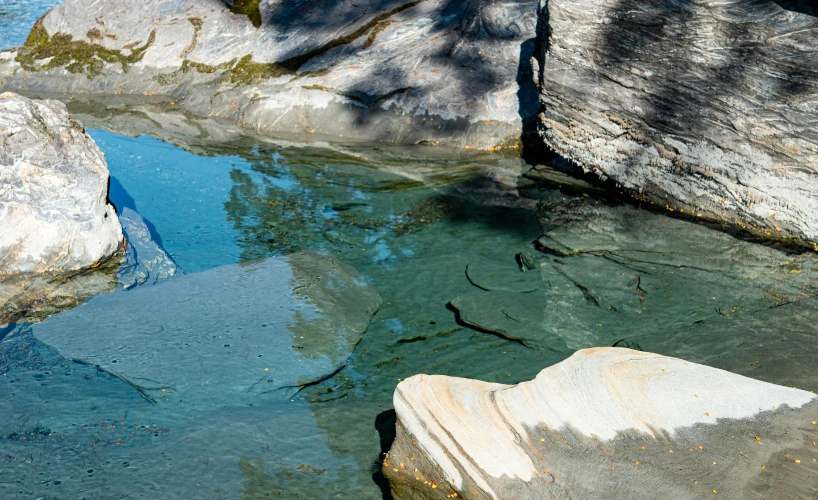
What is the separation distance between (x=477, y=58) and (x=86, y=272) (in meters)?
5.08

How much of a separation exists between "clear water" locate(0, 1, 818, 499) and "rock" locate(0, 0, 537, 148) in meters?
1.00

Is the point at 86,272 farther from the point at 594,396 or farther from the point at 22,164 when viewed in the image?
the point at 594,396

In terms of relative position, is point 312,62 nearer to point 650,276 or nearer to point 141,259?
point 141,259

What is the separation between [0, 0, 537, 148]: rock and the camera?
799cm

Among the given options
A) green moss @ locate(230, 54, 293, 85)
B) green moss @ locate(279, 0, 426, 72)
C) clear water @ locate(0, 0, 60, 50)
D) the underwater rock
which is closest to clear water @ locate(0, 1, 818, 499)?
the underwater rock

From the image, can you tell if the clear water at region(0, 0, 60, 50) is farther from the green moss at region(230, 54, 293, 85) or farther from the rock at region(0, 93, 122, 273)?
the rock at region(0, 93, 122, 273)

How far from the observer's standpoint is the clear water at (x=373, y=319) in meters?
3.11

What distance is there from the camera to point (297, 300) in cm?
453

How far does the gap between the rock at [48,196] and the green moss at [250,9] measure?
488 centimetres

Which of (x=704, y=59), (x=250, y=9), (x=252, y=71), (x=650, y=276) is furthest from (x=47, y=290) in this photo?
(x=250, y=9)

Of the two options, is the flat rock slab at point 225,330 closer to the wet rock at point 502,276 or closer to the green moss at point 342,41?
the wet rock at point 502,276

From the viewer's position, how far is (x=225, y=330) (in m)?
4.15

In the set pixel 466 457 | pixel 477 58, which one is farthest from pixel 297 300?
pixel 477 58

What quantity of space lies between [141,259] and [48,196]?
0.74 meters
